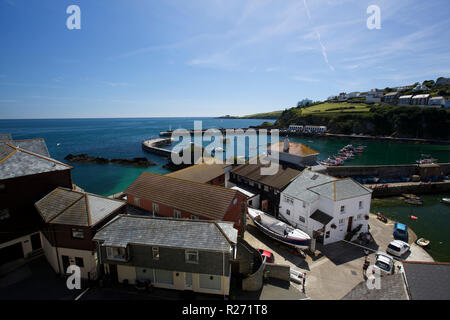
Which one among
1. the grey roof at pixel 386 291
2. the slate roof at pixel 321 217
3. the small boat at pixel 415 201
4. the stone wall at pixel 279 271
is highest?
the grey roof at pixel 386 291

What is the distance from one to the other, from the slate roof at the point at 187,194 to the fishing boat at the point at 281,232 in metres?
4.87

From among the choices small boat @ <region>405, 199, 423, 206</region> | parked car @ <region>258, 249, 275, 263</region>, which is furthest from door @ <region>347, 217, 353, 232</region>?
small boat @ <region>405, 199, 423, 206</region>

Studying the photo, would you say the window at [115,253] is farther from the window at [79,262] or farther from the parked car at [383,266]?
the parked car at [383,266]

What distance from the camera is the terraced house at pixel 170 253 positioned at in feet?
40.8

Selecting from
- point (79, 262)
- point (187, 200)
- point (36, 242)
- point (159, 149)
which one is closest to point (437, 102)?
point (159, 149)

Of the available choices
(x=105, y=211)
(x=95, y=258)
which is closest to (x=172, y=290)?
(x=95, y=258)

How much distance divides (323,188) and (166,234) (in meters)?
16.9

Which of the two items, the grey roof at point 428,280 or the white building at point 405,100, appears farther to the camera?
the white building at point 405,100

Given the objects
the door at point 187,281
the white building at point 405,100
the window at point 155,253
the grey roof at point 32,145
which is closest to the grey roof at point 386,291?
the door at point 187,281

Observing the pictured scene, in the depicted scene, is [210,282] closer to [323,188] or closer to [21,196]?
[323,188]

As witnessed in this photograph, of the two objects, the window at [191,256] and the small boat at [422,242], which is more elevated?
the window at [191,256]

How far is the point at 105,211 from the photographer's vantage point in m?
15.5

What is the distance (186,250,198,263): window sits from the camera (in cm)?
1252
